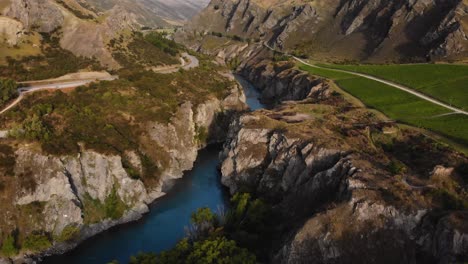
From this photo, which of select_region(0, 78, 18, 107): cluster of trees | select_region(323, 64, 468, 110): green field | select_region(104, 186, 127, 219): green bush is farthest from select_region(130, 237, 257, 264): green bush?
select_region(323, 64, 468, 110): green field

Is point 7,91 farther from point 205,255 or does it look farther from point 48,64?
point 205,255

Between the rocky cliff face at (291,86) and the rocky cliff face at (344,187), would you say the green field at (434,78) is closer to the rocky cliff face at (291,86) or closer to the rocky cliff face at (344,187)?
the rocky cliff face at (291,86)

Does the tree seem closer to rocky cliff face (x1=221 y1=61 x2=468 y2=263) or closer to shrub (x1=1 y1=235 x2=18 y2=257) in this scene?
shrub (x1=1 y1=235 x2=18 y2=257)

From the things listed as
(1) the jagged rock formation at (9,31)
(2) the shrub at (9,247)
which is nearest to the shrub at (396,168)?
(2) the shrub at (9,247)

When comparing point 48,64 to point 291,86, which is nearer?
point 48,64

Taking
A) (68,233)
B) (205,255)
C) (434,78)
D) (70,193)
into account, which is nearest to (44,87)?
(70,193)

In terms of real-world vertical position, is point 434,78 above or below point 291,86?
above

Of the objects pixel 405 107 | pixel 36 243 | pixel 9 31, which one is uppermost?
pixel 405 107
